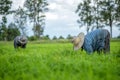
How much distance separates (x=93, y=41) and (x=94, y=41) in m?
0.06

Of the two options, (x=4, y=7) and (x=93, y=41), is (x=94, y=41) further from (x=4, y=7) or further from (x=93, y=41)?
(x=4, y=7)

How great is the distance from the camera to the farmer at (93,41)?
1177 centimetres

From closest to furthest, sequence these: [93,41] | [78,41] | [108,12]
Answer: [78,41] < [93,41] < [108,12]

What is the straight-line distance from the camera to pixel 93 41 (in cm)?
1230

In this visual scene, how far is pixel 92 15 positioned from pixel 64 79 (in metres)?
65.6

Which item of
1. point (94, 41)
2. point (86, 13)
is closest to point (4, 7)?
point (86, 13)

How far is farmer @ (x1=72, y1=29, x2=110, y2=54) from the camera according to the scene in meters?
11.8

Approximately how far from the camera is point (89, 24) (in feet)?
231

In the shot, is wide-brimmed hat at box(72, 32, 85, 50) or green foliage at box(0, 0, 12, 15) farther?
green foliage at box(0, 0, 12, 15)

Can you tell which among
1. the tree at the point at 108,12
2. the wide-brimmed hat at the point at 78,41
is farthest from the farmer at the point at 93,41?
the tree at the point at 108,12

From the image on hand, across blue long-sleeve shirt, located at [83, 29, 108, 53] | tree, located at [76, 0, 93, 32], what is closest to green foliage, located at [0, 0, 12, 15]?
tree, located at [76, 0, 93, 32]

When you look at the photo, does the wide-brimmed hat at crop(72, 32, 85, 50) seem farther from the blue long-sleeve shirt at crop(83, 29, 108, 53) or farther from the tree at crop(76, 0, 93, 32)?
the tree at crop(76, 0, 93, 32)

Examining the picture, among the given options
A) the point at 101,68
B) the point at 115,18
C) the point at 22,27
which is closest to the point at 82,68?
the point at 101,68

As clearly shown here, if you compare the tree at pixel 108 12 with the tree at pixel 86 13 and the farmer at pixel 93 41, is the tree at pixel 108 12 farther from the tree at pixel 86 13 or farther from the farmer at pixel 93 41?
the farmer at pixel 93 41
